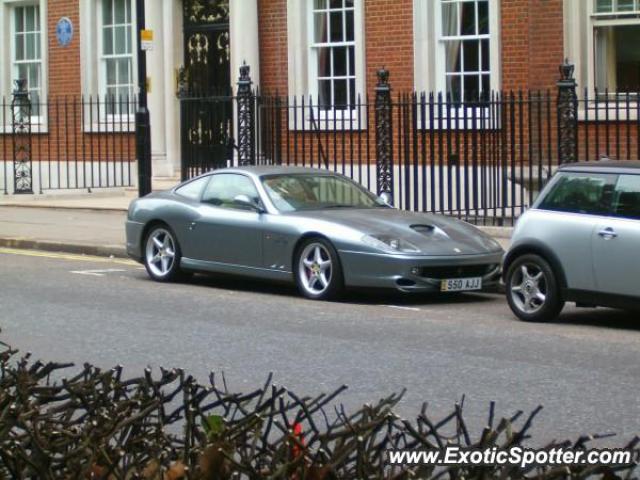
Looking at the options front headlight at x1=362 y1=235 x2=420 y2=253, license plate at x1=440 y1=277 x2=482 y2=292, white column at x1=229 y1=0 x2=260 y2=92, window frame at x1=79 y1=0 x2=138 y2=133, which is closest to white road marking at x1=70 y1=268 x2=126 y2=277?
front headlight at x1=362 y1=235 x2=420 y2=253

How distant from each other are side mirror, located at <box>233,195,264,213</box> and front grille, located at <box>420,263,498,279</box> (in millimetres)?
2051

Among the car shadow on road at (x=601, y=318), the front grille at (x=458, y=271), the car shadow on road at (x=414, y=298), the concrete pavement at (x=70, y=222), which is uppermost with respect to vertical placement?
the concrete pavement at (x=70, y=222)

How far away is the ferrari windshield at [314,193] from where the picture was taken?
1469 centimetres

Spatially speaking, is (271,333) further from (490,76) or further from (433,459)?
(490,76)

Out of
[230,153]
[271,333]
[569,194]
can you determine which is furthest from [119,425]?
[230,153]

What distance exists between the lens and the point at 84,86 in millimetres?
28312

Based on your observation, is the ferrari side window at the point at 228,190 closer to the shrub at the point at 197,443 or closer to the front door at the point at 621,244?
the front door at the point at 621,244

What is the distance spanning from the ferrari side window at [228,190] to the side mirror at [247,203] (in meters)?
0.02

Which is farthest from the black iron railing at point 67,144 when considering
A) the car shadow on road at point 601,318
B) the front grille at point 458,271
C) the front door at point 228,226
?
the car shadow on road at point 601,318

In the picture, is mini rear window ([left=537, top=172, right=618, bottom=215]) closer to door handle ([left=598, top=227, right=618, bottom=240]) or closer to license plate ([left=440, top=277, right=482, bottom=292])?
door handle ([left=598, top=227, right=618, bottom=240])

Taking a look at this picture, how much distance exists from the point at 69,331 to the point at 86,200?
49.8 ft

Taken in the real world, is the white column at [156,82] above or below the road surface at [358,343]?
above

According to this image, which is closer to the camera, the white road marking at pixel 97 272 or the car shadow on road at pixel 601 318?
the car shadow on road at pixel 601 318

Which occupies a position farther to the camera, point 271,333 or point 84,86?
point 84,86
